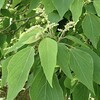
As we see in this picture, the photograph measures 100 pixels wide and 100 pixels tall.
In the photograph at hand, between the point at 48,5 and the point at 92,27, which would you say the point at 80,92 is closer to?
the point at 92,27

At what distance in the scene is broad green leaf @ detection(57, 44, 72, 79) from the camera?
0.92 meters

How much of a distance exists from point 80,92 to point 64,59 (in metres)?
0.30

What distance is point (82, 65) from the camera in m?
1.00

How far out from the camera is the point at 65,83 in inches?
47.7

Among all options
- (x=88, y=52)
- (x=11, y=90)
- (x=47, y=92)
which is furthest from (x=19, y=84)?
(x=88, y=52)

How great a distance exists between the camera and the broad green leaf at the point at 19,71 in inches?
34.6

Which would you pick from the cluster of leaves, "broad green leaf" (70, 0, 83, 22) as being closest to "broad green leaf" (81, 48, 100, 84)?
the cluster of leaves

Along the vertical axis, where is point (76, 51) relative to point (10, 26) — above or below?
below

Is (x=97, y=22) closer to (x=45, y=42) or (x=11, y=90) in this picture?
(x=45, y=42)

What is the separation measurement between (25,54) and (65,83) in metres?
0.34

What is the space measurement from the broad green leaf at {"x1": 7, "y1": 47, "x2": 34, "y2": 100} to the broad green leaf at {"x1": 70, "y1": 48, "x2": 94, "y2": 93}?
0.47ft

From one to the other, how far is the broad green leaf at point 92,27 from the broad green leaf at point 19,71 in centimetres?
31

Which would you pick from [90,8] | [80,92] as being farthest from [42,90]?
[90,8]

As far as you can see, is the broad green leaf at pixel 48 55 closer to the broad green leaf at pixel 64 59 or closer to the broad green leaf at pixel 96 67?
the broad green leaf at pixel 64 59
